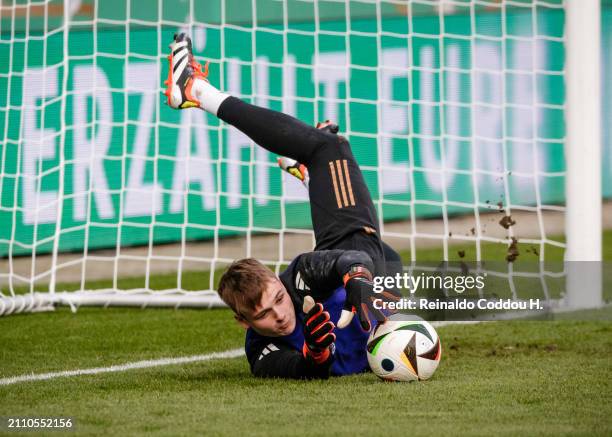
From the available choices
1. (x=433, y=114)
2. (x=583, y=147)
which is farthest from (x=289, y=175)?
(x=583, y=147)

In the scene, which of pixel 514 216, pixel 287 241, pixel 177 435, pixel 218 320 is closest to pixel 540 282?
pixel 218 320

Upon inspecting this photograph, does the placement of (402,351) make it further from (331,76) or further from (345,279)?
Answer: (331,76)

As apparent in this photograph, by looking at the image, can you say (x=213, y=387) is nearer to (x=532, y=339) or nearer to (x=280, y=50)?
(x=532, y=339)

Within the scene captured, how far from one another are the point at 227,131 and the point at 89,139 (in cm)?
126

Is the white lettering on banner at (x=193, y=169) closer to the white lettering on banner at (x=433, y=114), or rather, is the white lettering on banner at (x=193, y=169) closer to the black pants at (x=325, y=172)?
the white lettering on banner at (x=433, y=114)

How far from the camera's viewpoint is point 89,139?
9008 mm

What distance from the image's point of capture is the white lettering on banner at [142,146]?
8.97 m

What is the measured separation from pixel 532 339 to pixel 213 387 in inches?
84.1

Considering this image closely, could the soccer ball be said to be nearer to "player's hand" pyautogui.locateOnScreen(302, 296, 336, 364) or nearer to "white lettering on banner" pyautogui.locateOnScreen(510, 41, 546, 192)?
"player's hand" pyautogui.locateOnScreen(302, 296, 336, 364)

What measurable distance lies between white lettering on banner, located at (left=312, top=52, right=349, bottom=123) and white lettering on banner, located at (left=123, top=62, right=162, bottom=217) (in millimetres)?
1406

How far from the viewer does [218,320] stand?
6742 mm

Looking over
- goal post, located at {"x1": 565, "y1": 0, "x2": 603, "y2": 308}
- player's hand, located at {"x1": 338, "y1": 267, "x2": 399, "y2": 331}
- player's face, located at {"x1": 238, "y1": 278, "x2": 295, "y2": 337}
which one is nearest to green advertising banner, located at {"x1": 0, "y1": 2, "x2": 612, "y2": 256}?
goal post, located at {"x1": 565, "y1": 0, "x2": 603, "y2": 308}

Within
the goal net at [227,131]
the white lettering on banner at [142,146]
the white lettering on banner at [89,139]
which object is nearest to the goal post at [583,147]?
the goal net at [227,131]

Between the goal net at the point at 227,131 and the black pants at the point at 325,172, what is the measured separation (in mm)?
3089
